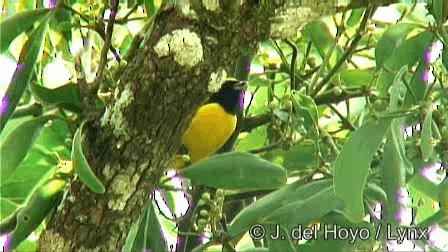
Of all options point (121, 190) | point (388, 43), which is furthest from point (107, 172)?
point (388, 43)

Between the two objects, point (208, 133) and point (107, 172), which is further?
point (208, 133)

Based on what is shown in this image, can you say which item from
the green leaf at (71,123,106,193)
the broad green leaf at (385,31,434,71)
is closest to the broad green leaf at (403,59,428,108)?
the broad green leaf at (385,31,434,71)

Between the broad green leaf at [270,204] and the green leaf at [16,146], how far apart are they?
149 mm

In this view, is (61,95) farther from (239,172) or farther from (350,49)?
(350,49)

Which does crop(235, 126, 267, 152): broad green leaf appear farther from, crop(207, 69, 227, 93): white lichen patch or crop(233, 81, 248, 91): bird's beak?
crop(207, 69, 227, 93): white lichen patch

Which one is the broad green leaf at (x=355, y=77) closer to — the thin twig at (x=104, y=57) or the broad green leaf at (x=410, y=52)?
the broad green leaf at (x=410, y=52)

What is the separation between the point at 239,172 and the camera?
49cm

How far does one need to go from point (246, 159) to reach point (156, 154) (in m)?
0.08

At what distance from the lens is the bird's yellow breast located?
60 cm

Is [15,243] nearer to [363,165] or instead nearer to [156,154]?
[156,154]

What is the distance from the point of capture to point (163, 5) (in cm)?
46

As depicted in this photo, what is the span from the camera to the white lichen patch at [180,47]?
0.42m

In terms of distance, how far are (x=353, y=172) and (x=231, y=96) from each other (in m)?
0.23

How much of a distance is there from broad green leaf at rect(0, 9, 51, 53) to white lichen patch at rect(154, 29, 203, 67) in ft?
0.29
